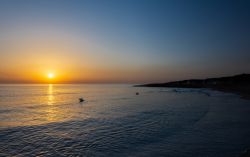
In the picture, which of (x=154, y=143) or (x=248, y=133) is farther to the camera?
(x=248, y=133)

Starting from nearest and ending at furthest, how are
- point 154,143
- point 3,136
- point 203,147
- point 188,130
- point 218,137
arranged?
point 203,147 < point 154,143 < point 218,137 < point 3,136 < point 188,130

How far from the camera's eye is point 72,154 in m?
9.82

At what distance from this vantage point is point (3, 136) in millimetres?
13516

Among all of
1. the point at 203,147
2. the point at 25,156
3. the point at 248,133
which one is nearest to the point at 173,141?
the point at 203,147

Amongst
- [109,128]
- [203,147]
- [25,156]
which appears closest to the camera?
[25,156]

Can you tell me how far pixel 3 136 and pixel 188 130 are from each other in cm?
1254

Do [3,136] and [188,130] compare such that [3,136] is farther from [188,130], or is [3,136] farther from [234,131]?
[234,131]

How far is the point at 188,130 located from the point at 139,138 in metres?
4.05

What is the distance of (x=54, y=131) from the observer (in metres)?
15.1

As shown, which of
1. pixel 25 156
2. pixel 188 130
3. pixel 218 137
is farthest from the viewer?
pixel 188 130

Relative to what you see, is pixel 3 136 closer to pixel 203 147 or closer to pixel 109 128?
pixel 109 128

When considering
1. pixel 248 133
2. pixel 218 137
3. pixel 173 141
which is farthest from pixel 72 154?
pixel 248 133

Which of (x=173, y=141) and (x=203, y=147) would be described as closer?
(x=203, y=147)

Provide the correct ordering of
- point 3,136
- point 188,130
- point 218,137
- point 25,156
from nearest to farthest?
point 25,156, point 218,137, point 3,136, point 188,130
